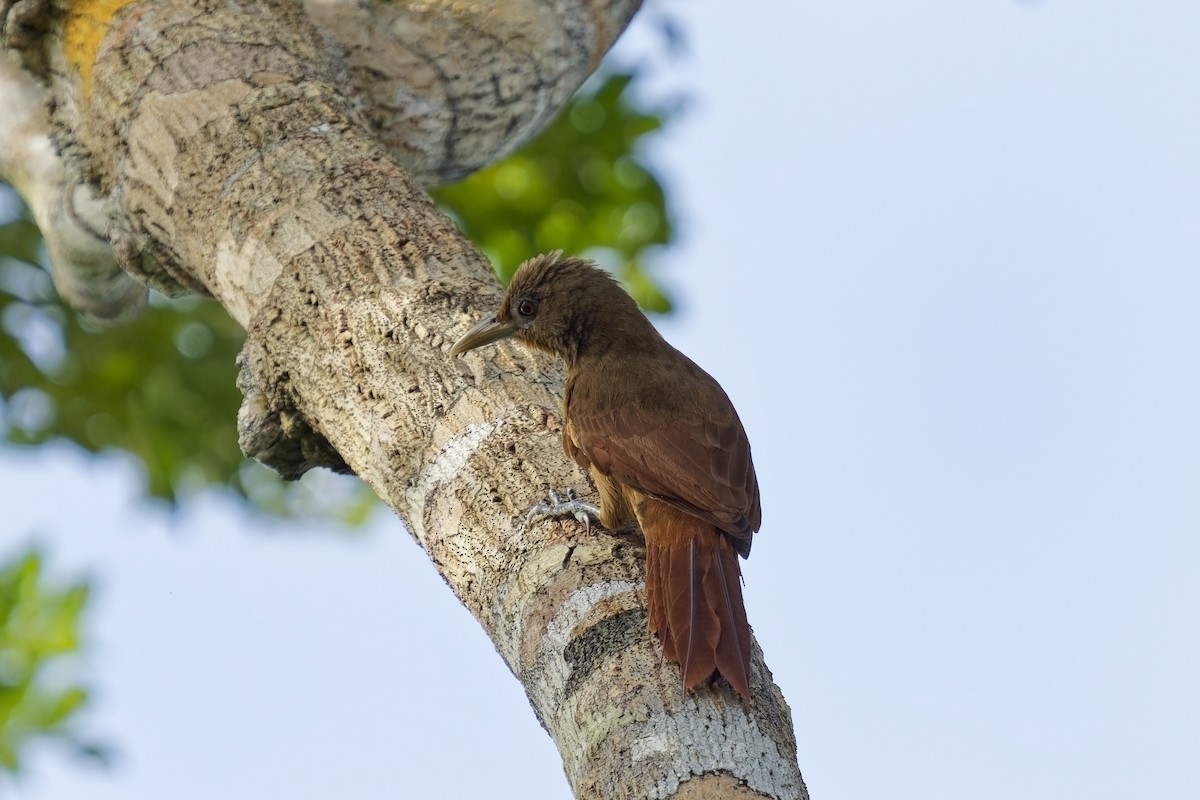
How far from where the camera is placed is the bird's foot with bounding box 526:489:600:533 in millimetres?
2767

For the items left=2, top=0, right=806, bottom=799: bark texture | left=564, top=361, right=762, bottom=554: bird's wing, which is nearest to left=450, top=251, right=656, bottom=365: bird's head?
left=564, top=361, right=762, bottom=554: bird's wing

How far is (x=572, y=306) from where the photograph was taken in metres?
4.38

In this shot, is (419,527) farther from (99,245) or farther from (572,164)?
(572,164)

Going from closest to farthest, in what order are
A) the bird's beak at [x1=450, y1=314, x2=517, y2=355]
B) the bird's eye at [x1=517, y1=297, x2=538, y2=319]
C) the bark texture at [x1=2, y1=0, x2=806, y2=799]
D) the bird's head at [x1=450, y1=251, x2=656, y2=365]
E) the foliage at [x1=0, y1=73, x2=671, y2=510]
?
the bark texture at [x1=2, y1=0, x2=806, y2=799] < the bird's beak at [x1=450, y1=314, x2=517, y2=355] < the bird's eye at [x1=517, y1=297, x2=538, y2=319] < the bird's head at [x1=450, y1=251, x2=656, y2=365] < the foliage at [x1=0, y1=73, x2=671, y2=510]

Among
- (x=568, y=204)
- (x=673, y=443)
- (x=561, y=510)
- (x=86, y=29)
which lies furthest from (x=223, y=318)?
(x=561, y=510)

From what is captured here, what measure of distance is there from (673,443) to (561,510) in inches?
37.4

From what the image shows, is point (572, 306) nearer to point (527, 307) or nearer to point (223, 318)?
point (527, 307)

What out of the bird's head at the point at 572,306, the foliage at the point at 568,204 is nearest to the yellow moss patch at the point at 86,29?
the bird's head at the point at 572,306

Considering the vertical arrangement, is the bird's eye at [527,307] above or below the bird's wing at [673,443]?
above

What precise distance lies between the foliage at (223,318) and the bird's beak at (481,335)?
3.34 m

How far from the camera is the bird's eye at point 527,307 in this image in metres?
4.00

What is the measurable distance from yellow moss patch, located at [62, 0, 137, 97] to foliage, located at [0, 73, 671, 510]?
8.15 feet

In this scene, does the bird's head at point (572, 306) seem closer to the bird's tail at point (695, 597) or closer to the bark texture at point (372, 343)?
the bark texture at point (372, 343)

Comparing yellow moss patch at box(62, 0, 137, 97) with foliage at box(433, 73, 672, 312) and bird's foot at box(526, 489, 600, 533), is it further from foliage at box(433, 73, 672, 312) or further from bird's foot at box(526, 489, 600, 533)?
foliage at box(433, 73, 672, 312)
